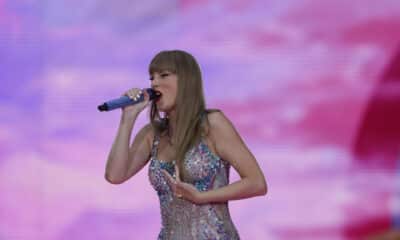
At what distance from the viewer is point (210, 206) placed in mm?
2252

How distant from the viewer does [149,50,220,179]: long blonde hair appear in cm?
223

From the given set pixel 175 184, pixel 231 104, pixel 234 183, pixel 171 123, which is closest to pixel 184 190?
pixel 175 184

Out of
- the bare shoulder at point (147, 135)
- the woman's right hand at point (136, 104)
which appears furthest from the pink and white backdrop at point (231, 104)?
the woman's right hand at point (136, 104)

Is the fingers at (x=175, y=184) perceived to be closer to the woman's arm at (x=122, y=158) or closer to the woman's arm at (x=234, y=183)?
the woman's arm at (x=234, y=183)

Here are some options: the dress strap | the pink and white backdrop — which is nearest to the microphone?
the dress strap

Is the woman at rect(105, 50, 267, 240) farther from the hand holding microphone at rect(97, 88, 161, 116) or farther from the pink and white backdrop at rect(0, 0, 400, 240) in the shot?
the pink and white backdrop at rect(0, 0, 400, 240)

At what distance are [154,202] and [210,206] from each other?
1.14 m

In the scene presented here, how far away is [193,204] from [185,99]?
31 cm

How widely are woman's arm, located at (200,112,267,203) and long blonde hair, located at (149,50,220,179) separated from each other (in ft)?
0.14

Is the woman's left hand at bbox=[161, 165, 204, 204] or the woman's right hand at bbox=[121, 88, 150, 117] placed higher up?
the woman's right hand at bbox=[121, 88, 150, 117]

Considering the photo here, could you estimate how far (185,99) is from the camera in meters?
2.24

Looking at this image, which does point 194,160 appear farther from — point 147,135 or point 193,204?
point 147,135

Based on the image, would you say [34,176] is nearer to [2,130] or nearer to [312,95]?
[2,130]

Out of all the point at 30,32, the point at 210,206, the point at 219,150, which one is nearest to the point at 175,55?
the point at 219,150
